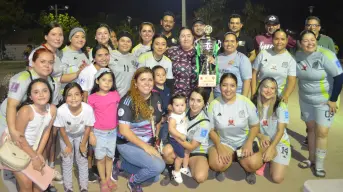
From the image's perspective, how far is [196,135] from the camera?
4547mm

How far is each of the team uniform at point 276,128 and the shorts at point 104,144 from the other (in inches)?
86.9

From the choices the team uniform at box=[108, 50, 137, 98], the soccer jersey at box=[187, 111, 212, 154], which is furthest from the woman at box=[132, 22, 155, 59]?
the soccer jersey at box=[187, 111, 212, 154]

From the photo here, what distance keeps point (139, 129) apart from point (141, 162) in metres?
0.44

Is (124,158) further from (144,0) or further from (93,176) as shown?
(144,0)

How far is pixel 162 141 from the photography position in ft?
15.9

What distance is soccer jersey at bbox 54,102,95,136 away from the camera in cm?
404

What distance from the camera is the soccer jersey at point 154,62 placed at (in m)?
5.11

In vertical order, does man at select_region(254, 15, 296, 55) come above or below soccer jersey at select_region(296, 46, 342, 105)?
above

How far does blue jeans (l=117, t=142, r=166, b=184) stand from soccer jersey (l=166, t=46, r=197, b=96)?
127cm

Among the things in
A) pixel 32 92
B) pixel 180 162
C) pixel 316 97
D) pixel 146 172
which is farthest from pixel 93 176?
pixel 316 97

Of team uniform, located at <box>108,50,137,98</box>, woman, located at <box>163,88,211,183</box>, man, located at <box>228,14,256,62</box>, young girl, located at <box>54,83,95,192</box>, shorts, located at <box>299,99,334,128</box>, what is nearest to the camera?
young girl, located at <box>54,83,95,192</box>

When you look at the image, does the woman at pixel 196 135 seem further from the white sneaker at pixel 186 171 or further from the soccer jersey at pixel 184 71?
the soccer jersey at pixel 184 71

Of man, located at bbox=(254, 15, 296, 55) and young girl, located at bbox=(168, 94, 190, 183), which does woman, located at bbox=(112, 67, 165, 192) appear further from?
man, located at bbox=(254, 15, 296, 55)

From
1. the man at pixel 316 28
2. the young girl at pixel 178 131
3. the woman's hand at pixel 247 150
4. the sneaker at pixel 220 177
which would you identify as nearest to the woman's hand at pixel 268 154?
the woman's hand at pixel 247 150
